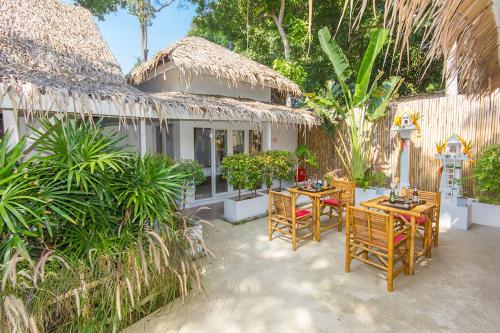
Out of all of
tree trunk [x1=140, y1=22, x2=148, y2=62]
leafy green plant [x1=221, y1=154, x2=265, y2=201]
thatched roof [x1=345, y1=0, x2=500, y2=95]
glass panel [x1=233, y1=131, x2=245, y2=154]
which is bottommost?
leafy green plant [x1=221, y1=154, x2=265, y2=201]

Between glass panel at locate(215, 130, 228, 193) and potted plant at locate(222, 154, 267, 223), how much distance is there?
1883 mm

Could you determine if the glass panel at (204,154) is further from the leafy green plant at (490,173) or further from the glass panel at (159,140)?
the leafy green plant at (490,173)

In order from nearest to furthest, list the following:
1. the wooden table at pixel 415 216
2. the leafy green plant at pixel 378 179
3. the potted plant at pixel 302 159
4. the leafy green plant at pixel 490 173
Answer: the wooden table at pixel 415 216 → the leafy green plant at pixel 490 173 → the leafy green plant at pixel 378 179 → the potted plant at pixel 302 159

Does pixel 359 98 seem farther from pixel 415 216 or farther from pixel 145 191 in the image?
pixel 145 191

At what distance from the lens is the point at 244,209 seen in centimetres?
661

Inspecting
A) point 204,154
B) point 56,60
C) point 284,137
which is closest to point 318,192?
point 204,154

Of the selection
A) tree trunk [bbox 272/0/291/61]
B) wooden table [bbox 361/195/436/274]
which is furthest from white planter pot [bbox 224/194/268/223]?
tree trunk [bbox 272/0/291/61]

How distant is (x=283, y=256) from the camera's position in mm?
4445

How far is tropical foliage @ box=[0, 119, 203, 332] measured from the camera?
2385 millimetres

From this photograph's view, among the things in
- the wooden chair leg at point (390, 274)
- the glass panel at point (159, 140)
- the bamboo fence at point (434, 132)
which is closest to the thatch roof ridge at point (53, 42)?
A: the glass panel at point (159, 140)

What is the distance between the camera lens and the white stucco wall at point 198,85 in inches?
328

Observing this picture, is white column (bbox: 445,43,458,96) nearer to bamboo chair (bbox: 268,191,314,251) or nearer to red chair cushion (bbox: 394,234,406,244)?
red chair cushion (bbox: 394,234,406,244)

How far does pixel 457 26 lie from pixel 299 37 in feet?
34.1

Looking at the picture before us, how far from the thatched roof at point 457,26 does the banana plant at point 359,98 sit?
4528mm
